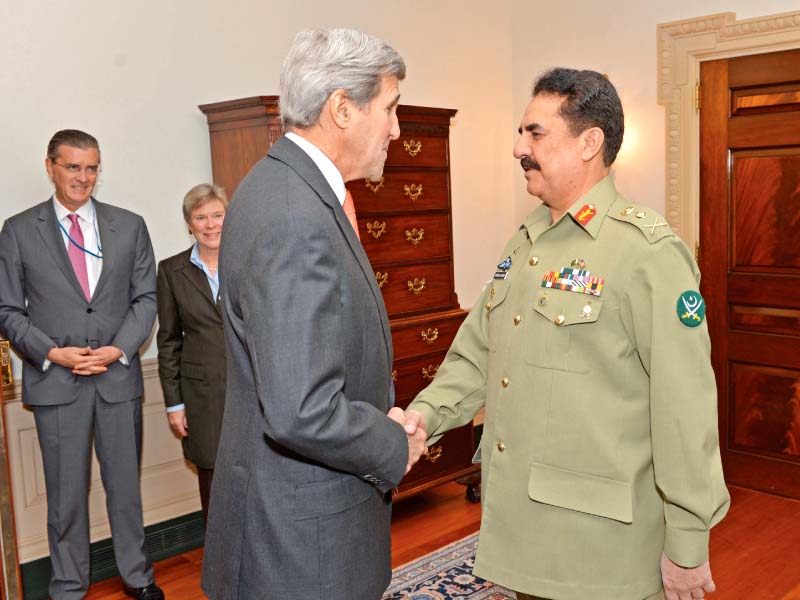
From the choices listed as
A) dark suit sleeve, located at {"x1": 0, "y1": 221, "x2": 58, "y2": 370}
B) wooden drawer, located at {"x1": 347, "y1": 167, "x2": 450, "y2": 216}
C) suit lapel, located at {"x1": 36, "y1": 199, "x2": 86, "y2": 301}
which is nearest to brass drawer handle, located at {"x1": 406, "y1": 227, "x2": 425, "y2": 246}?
wooden drawer, located at {"x1": 347, "y1": 167, "x2": 450, "y2": 216}

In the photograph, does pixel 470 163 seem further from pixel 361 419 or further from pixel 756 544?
pixel 361 419

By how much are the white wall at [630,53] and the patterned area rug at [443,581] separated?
2.53m

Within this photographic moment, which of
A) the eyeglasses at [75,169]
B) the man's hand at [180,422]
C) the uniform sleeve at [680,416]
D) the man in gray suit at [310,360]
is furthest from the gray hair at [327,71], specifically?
the man's hand at [180,422]

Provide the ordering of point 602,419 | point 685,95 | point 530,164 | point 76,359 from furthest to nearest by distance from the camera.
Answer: point 685,95 → point 76,359 → point 530,164 → point 602,419

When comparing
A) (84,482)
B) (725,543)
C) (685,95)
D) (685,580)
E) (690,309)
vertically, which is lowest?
(725,543)

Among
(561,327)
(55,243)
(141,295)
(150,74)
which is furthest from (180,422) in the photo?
(561,327)

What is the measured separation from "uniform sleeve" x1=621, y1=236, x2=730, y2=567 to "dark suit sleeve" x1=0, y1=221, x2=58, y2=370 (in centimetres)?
249

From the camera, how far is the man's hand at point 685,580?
1.78m

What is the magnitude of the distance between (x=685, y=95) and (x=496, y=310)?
10.7 feet

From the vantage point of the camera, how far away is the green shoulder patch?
1747 mm

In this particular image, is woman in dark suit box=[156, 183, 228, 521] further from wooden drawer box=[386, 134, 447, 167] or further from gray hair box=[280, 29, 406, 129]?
gray hair box=[280, 29, 406, 129]

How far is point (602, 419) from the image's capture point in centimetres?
185

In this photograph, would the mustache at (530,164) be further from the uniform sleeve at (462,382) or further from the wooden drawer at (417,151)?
the wooden drawer at (417,151)

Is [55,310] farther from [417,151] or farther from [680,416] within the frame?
[680,416]
